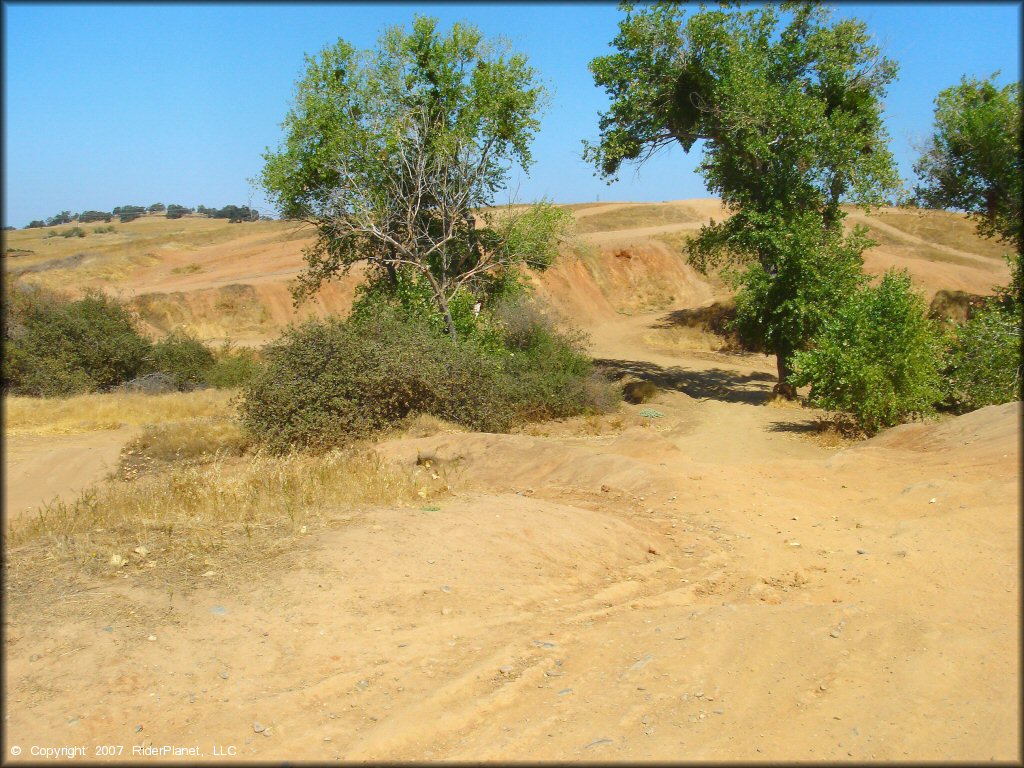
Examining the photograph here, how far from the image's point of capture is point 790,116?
18359 millimetres

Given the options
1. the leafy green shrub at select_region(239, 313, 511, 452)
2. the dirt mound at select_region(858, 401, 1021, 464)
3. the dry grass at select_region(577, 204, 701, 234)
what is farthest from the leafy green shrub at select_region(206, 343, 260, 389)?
the dry grass at select_region(577, 204, 701, 234)

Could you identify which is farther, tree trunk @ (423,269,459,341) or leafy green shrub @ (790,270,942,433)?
tree trunk @ (423,269,459,341)

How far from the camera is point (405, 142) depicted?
1872 cm

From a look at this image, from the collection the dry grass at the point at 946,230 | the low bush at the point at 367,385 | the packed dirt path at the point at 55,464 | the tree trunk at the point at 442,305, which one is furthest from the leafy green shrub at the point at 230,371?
the dry grass at the point at 946,230

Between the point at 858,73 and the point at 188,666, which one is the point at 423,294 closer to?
the point at 858,73

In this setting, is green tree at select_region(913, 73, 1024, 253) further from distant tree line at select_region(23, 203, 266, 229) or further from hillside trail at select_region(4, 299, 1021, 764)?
distant tree line at select_region(23, 203, 266, 229)

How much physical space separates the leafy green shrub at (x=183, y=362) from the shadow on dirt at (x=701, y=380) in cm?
1183

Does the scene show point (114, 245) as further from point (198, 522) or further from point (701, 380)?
point (198, 522)

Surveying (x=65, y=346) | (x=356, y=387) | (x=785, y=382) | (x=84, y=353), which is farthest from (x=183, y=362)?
(x=785, y=382)

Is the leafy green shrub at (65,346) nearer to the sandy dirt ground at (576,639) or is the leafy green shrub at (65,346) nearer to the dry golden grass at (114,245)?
Result: the dry golden grass at (114,245)

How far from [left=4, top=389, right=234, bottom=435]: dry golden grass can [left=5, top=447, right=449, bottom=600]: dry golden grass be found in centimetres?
930

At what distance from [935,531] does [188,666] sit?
6796mm

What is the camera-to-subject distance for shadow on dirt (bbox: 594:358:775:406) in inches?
885

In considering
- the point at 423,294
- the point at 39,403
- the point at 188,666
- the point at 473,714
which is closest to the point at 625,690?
the point at 473,714
